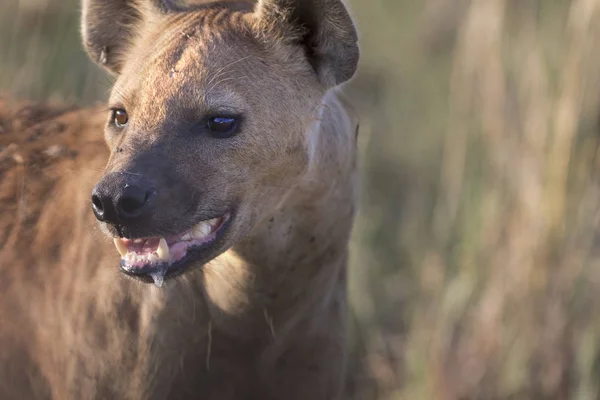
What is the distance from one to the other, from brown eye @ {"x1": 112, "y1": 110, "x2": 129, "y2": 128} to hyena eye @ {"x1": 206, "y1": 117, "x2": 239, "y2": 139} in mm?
243

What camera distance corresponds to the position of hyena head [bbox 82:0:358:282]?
97.9 inches

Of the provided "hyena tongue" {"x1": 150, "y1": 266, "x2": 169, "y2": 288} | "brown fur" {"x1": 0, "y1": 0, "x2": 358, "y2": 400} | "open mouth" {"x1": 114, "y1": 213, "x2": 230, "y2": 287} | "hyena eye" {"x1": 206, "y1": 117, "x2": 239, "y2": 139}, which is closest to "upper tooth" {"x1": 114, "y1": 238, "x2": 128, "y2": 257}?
"open mouth" {"x1": 114, "y1": 213, "x2": 230, "y2": 287}

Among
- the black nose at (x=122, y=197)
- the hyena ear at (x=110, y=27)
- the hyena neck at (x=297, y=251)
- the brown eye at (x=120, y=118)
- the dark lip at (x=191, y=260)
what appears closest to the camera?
the black nose at (x=122, y=197)

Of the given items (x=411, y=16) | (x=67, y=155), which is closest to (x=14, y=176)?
(x=67, y=155)

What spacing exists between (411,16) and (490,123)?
9.60 ft

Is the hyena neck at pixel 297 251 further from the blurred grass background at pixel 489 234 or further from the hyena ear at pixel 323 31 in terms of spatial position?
the blurred grass background at pixel 489 234

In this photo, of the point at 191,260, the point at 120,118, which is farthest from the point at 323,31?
the point at 191,260

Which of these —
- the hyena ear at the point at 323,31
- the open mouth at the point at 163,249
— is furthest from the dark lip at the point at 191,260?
the hyena ear at the point at 323,31

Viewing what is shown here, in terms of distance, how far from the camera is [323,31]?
2.82 meters

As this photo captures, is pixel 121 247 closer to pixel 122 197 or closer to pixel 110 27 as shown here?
pixel 122 197

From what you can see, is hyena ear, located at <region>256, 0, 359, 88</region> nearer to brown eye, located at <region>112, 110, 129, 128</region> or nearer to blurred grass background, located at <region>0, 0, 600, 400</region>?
brown eye, located at <region>112, 110, 129, 128</region>

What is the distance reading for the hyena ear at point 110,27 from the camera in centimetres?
307

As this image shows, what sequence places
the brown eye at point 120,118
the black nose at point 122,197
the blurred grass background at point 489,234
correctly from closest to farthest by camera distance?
the black nose at point 122,197 → the brown eye at point 120,118 → the blurred grass background at point 489,234

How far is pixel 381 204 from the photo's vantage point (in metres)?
5.41
